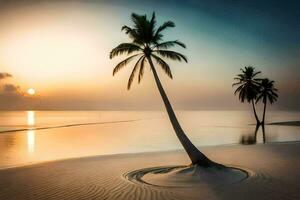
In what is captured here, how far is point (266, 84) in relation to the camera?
64938mm

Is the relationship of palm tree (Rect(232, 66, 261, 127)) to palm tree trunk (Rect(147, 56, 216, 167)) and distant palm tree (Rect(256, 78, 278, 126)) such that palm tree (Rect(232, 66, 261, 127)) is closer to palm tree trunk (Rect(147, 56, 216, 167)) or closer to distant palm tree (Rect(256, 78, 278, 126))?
distant palm tree (Rect(256, 78, 278, 126))

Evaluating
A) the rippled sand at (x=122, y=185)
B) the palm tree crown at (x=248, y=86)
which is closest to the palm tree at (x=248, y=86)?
the palm tree crown at (x=248, y=86)

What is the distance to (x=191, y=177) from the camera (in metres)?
14.0

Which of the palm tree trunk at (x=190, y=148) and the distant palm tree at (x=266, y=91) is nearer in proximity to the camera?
the palm tree trunk at (x=190, y=148)

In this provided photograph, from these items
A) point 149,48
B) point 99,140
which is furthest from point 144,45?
point 99,140

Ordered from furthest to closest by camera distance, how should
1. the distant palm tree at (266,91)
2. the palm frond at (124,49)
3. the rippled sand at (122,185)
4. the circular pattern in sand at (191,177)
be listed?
the distant palm tree at (266,91) < the palm frond at (124,49) < the circular pattern in sand at (191,177) < the rippled sand at (122,185)

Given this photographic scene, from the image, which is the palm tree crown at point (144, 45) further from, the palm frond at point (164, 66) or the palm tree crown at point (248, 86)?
the palm tree crown at point (248, 86)

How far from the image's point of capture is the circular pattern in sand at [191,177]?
519 inches

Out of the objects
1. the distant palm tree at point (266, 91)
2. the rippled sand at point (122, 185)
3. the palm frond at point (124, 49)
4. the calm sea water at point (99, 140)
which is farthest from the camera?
the distant palm tree at point (266, 91)

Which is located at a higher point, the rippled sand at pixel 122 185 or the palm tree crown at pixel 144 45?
the palm tree crown at pixel 144 45

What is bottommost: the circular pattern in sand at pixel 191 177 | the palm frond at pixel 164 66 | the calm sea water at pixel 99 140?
the calm sea water at pixel 99 140

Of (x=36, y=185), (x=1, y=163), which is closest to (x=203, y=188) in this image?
(x=36, y=185)

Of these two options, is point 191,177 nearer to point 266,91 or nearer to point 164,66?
point 164,66

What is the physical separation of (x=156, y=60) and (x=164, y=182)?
759 centimetres
